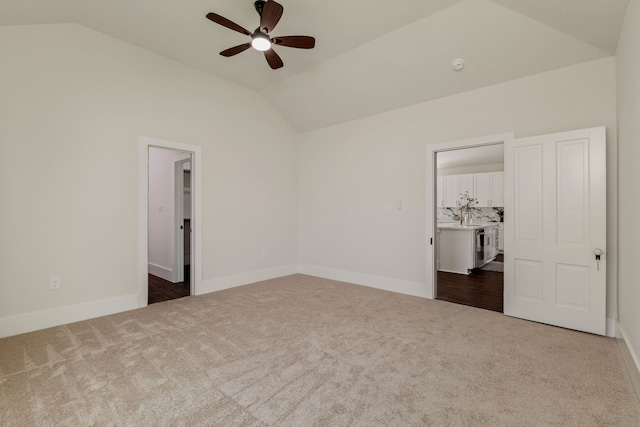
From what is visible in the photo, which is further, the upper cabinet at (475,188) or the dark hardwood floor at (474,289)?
the upper cabinet at (475,188)

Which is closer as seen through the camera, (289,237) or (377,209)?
(377,209)

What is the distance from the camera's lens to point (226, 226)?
4684 millimetres

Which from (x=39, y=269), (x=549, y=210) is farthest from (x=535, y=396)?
(x=39, y=269)

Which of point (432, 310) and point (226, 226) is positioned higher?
point (226, 226)

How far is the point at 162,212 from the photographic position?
210 inches

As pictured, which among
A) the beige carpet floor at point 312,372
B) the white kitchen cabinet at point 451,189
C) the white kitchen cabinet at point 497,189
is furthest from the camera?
the white kitchen cabinet at point 451,189

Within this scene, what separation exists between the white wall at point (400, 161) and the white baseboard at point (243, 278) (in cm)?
41

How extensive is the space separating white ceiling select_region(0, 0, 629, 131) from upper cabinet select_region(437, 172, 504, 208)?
16.8ft

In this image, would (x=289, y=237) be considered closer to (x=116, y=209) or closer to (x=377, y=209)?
(x=377, y=209)

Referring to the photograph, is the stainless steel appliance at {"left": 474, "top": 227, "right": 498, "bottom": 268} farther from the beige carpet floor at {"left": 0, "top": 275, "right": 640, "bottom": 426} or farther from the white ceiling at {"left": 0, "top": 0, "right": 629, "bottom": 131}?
the white ceiling at {"left": 0, "top": 0, "right": 629, "bottom": 131}

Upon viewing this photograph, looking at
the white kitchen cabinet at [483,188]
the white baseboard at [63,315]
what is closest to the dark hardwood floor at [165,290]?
the white baseboard at [63,315]

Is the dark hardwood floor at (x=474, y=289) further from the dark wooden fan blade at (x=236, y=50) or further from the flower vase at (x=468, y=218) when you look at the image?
the dark wooden fan blade at (x=236, y=50)

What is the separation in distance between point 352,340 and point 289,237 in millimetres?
3168

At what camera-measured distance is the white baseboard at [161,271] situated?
5.19m
